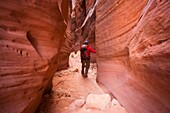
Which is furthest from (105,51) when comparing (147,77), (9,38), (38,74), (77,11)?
(77,11)

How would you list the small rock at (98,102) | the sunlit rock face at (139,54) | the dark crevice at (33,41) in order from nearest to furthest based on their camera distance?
the sunlit rock face at (139,54) → the dark crevice at (33,41) → the small rock at (98,102)

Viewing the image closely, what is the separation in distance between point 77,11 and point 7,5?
54.4 feet

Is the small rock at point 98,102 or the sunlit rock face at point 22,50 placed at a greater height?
the sunlit rock face at point 22,50

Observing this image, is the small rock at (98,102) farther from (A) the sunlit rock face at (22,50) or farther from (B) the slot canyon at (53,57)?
(A) the sunlit rock face at (22,50)

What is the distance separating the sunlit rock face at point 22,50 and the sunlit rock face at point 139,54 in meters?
1.85

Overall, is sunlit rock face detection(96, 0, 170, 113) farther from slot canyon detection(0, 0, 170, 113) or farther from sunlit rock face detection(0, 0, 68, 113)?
sunlit rock face detection(0, 0, 68, 113)

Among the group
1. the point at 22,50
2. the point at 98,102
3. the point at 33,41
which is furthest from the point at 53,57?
the point at 98,102

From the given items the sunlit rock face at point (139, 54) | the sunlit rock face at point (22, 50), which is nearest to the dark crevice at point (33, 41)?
the sunlit rock face at point (22, 50)

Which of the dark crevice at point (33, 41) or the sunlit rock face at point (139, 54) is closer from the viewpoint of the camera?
the sunlit rock face at point (139, 54)

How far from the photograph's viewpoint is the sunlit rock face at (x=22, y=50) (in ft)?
5.48

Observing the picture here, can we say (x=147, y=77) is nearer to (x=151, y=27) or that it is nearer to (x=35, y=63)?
(x=151, y=27)

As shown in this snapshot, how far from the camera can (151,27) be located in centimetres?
191

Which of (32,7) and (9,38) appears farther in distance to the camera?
(32,7)

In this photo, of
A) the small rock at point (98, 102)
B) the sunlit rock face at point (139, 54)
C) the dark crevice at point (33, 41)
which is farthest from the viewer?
the small rock at point (98, 102)
